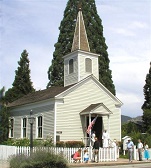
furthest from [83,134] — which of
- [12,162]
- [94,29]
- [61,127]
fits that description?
[94,29]

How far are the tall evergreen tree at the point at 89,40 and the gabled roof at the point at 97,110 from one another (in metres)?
19.5

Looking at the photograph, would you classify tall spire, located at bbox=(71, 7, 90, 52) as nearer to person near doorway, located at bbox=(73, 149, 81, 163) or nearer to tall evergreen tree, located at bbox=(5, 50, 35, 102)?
person near doorway, located at bbox=(73, 149, 81, 163)

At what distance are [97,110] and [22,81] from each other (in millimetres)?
22465

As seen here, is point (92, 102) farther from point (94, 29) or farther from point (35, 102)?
point (94, 29)

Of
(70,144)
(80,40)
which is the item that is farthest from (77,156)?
(80,40)

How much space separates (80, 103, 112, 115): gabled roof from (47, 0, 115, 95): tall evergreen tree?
63.9ft

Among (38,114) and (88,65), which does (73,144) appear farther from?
(88,65)

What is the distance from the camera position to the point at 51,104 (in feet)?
89.9

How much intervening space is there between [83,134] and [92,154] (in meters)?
5.69

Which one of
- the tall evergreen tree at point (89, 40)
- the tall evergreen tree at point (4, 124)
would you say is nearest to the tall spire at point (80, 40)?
the tall evergreen tree at point (4, 124)

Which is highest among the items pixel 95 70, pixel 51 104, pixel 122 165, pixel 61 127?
pixel 95 70

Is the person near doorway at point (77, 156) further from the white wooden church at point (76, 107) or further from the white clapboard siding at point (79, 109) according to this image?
the white clapboard siding at point (79, 109)

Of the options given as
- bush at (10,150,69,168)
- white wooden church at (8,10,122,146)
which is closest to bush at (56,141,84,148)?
white wooden church at (8,10,122,146)

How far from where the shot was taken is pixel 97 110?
26906mm
